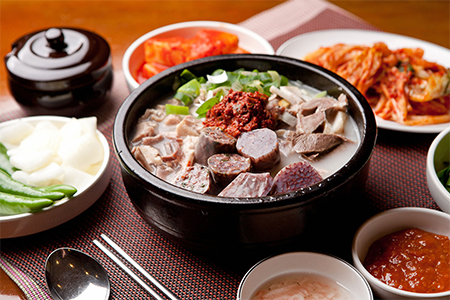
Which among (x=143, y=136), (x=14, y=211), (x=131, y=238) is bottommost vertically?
(x=131, y=238)

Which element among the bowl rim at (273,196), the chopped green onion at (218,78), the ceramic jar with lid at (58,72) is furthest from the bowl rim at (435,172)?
the ceramic jar with lid at (58,72)

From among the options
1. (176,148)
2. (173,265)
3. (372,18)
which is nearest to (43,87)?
(176,148)

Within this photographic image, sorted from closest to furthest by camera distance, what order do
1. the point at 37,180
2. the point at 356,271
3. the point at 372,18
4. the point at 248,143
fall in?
1. the point at 356,271
2. the point at 248,143
3. the point at 37,180
4. the point at 372,18

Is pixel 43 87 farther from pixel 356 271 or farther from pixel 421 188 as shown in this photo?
pixel 421 188

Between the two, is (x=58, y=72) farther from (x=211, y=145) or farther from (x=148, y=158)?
(x=211, y=145)

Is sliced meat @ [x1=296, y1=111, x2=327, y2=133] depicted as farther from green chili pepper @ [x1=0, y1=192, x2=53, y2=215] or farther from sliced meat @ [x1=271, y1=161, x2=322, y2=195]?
green chili pepper @ [x1=0, y1=192, x2=53, y2=215]

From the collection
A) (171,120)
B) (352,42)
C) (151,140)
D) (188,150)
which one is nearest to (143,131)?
(151,140)
